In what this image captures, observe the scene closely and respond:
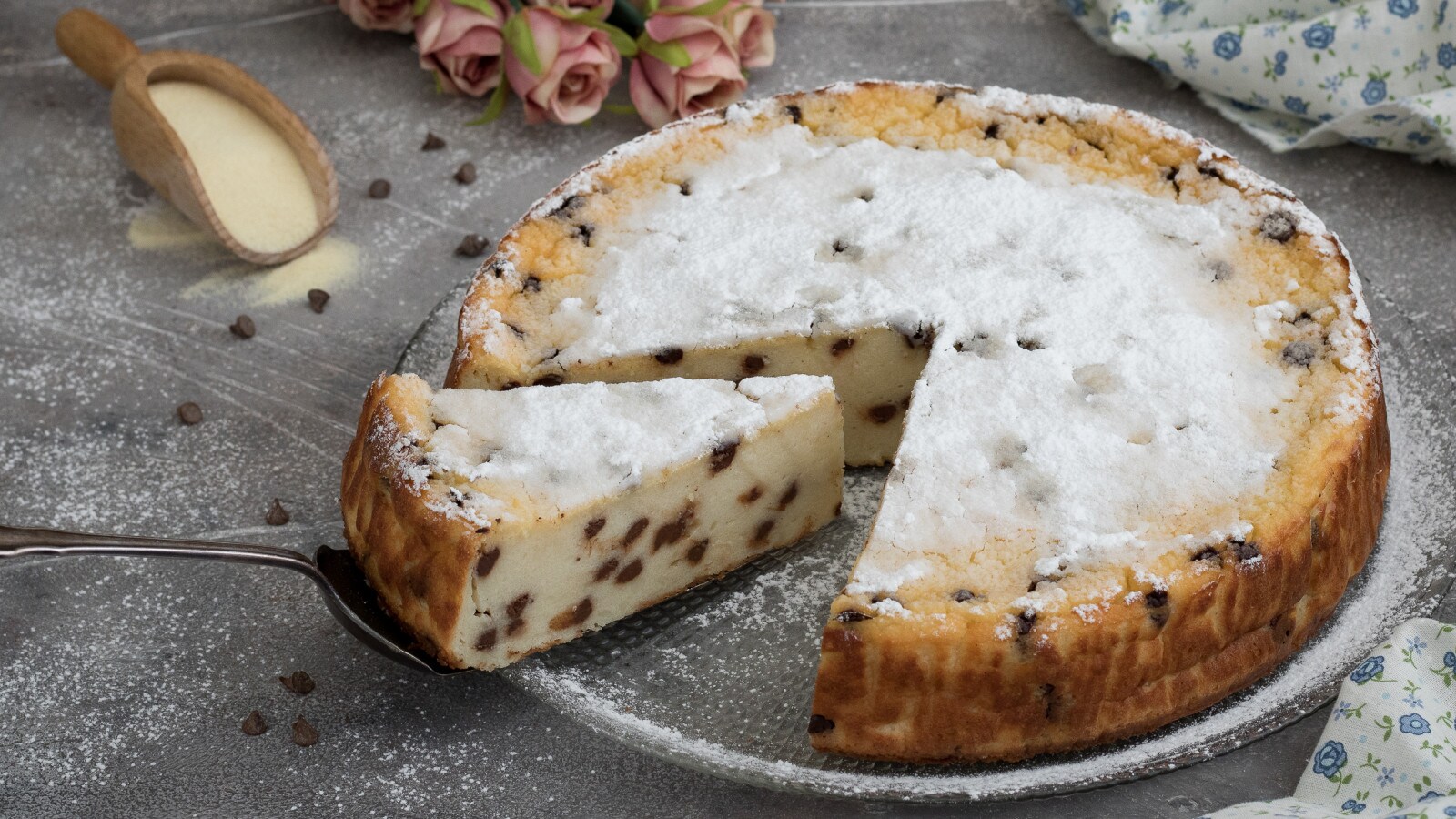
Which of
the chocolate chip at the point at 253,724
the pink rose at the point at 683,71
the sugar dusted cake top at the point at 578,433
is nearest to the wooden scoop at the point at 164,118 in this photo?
the pink rose at the point at 683,71

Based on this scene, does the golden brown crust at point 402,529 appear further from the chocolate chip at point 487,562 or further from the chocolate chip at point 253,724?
the chocolate chip at point 253,724

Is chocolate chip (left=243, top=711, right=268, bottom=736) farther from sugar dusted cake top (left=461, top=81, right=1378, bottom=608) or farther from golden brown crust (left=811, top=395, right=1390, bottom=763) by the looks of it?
golden brown crust (left=811, top=395, right=1390, bottom=763)

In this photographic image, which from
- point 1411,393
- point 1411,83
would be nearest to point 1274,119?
point 1411,83

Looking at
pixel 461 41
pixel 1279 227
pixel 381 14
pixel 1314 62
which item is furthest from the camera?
pixel 381 14

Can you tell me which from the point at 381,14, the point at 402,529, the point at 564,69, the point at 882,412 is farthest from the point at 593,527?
the point at 381,14

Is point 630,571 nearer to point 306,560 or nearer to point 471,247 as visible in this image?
point 306,560

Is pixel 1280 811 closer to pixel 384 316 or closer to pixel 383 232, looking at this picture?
pixel 384 316

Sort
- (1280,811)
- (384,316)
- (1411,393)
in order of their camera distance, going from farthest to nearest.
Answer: (384,316) < (1411,393) < (1280,811)
